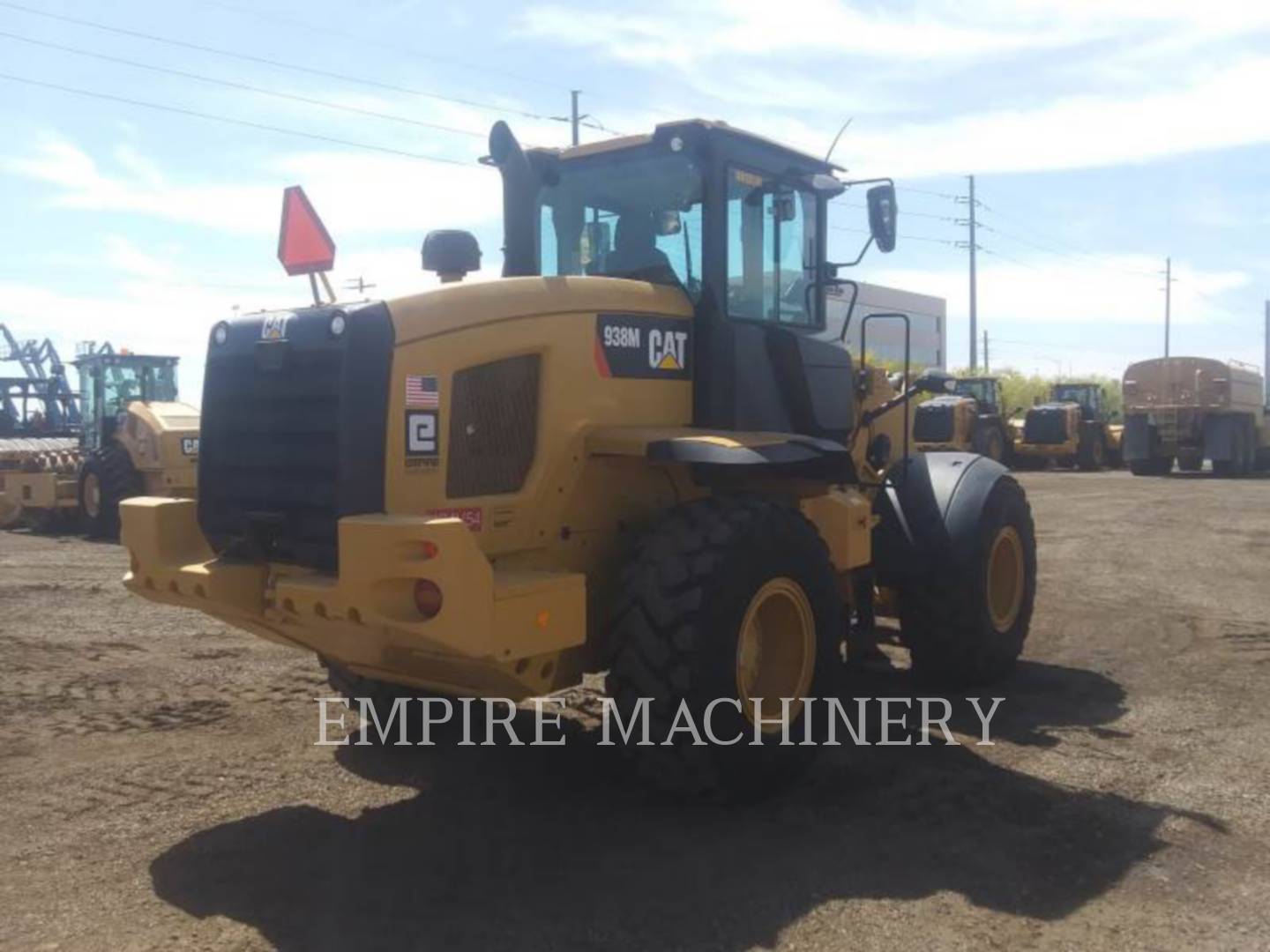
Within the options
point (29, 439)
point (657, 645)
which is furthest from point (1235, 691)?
point (29, 439)

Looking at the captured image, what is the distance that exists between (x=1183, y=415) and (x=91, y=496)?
79.6ft

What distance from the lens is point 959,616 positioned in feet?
23.0

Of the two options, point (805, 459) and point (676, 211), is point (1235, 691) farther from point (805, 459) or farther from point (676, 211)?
point (676, 211)

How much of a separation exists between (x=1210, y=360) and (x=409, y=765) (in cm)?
2915

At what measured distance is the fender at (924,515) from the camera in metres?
7.01

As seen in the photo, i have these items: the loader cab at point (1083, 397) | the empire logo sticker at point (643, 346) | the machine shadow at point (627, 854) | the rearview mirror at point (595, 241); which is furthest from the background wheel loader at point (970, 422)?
the machine shadow at point (627, 854)

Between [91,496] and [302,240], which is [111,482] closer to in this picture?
[91,496]

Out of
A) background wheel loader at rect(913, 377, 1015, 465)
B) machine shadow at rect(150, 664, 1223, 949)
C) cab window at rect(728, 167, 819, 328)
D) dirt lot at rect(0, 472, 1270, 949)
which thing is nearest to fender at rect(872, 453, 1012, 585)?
dirt lot at rect(0, 472, 1270, 949)

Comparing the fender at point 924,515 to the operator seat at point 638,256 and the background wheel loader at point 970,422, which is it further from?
the background wheel loader at point 970,422

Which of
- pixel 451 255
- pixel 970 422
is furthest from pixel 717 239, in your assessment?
→ pixel 970 422

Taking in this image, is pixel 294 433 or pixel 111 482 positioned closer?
pixel 294 433

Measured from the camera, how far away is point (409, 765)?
596cm

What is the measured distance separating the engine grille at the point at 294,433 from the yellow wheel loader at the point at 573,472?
0.04 feet

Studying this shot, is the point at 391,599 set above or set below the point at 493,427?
below
